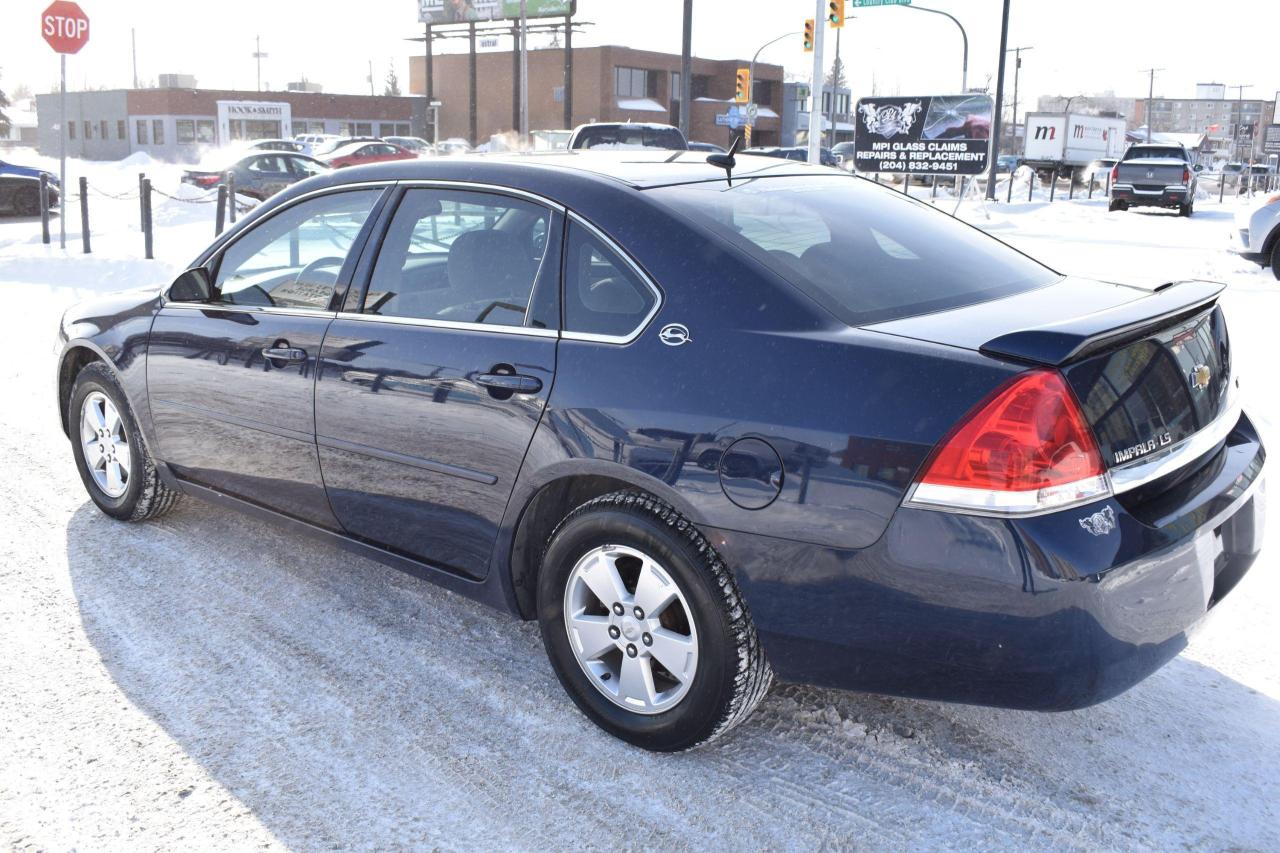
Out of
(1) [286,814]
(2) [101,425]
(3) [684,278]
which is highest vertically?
(3) [684,278]

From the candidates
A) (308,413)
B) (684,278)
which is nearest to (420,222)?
(308,413)

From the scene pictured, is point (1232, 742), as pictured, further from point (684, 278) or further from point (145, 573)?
point (145, 573)

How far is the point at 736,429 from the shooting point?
276 centimetres

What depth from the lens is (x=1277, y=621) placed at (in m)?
3.93

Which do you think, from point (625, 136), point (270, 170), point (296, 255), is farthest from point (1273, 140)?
point (296, 255)

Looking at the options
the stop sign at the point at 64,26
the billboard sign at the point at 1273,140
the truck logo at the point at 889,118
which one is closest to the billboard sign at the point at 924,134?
the truck logo at the point at 889,118

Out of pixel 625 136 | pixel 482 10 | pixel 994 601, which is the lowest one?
pixel 994 601

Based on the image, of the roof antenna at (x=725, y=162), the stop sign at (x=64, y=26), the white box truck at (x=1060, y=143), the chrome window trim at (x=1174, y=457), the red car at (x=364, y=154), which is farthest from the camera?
the white box truck at (x=1060, y=143)

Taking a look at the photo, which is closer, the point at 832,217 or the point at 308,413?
the point at 832,217

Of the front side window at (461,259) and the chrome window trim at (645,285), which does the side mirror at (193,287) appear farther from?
the chrome window trim at (645,285)

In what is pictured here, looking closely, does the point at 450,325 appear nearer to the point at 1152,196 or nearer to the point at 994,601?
the point at 994,601

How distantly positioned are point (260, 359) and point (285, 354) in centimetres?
18

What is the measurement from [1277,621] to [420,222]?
323cm

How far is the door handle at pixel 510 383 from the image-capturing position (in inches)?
125
